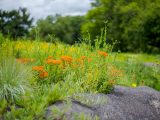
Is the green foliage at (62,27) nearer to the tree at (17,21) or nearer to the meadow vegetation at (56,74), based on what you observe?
the tree at (17,21)

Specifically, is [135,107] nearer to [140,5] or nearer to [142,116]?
[142,116]

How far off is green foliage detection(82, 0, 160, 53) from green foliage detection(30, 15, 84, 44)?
26.8 m

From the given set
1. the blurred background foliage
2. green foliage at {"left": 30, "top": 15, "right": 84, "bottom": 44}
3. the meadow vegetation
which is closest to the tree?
the blurred background foliage

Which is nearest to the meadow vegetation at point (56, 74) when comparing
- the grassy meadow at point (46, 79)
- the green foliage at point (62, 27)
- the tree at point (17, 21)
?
the grassy meadow at point (46, 79)

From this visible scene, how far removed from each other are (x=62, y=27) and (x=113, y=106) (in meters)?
79.2

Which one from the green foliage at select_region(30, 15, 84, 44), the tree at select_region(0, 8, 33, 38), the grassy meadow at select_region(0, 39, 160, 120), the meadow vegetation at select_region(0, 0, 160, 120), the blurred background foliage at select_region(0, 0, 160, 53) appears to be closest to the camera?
the grassy meadow at select_region(0, 39, 160, 120)

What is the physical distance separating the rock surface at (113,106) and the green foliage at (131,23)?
23536 millimetres

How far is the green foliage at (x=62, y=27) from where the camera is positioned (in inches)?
3282

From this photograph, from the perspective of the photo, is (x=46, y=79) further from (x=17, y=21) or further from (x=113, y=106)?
(x=17, y=21)

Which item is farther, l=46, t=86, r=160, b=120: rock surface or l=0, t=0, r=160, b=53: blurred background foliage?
l=0, t=0, r=160, b=53: blurred background foliage

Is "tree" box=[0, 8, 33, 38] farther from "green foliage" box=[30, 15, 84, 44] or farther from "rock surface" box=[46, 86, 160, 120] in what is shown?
"rock surface" box=[46, 86, 160, 120]

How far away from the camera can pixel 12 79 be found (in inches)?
256

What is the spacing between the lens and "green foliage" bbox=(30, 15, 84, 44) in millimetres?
83375

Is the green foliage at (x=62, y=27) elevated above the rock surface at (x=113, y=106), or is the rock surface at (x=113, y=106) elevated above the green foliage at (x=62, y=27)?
the rock surface at (x=113, y=106)
